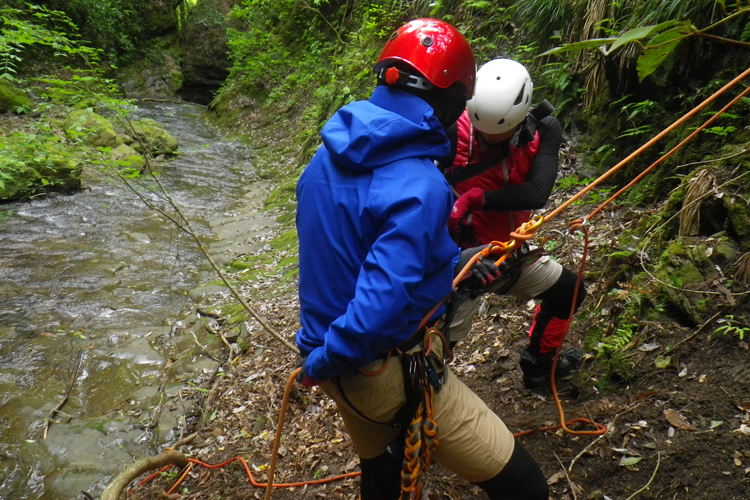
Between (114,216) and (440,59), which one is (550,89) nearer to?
(440,59)

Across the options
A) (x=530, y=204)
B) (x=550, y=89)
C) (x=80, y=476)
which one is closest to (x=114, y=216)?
(x=80, y=476)

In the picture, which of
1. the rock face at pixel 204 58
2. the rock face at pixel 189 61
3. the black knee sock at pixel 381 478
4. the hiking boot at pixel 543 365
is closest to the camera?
the black knee sock at pixel 381 478

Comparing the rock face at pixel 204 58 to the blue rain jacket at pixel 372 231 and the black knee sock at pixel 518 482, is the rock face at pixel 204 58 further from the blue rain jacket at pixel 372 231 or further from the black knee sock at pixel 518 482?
the black knee sock at pixel 518 482

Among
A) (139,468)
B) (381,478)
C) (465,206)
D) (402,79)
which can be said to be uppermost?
(402,79)

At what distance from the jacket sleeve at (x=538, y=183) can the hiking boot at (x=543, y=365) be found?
45.0 inches

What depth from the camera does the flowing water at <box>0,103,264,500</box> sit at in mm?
4730

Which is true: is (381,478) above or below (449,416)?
below

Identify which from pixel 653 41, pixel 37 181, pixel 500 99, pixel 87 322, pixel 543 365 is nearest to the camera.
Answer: pixel 653 41

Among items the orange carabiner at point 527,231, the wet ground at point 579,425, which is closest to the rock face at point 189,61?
the wet ground at point 579,425

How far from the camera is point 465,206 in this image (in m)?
3.10

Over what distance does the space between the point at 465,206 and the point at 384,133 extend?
1.45 m

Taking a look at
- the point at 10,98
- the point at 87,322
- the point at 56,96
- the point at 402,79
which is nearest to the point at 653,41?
the point at 402,79

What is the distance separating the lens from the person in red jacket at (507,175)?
2.92m

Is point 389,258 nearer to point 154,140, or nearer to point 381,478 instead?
point 381,478
